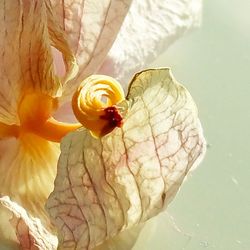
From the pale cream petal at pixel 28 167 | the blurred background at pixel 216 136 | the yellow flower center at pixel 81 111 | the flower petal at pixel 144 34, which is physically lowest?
the blurred background at pixel 216 136

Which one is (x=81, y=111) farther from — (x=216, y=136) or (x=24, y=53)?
(x=216, y=136)

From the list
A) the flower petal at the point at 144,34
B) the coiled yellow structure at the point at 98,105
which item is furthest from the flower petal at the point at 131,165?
the flower petal at the point at 144,34

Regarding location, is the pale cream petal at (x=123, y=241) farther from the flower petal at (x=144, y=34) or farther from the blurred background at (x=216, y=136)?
the flower petal at (x=144, y=34)

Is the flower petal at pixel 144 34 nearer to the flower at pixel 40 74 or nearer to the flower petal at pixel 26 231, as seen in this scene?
the flower at pixel 40 74

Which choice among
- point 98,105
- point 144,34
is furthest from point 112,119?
point 144,34

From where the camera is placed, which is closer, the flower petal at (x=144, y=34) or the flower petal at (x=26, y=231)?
the flower petal at (x=26, y=231)

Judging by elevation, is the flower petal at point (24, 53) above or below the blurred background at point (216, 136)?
above

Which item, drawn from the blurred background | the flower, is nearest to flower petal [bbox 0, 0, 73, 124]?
the flower
